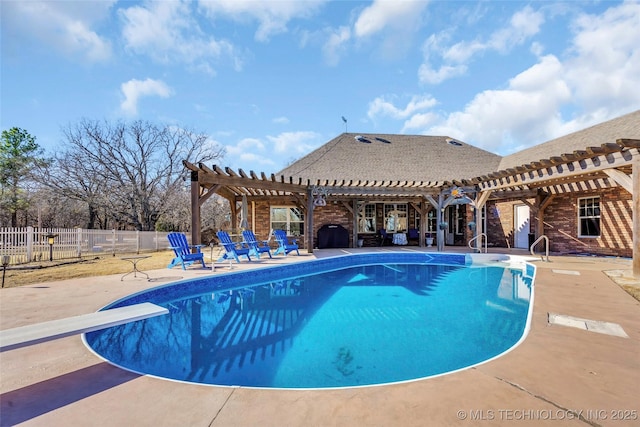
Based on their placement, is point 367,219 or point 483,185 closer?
point 483,185

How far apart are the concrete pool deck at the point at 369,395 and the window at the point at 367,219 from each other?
12.2 m

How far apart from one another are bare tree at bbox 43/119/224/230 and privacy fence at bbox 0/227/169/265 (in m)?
5.72

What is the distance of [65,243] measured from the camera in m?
11.9

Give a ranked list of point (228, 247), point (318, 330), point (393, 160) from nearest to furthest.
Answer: point (318, 330) < point (228, 247) < point (393, 160)

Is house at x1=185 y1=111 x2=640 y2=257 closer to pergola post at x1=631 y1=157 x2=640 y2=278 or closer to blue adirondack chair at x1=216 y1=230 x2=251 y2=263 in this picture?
pergola post at x1=631 y1=157 x2=640 y2=278

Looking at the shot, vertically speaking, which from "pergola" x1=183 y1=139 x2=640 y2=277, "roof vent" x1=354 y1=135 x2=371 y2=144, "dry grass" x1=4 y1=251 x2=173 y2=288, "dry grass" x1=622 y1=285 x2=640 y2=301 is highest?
"roof vent" x1=354 y1=135 x2=371 y2=144

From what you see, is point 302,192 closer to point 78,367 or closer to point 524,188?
point 524,188

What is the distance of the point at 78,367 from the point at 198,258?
5416mm

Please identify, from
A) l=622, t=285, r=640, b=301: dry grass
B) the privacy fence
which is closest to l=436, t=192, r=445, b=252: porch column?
l=622, t=285, r=640, b=301: dry grass

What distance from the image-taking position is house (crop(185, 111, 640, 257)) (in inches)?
367

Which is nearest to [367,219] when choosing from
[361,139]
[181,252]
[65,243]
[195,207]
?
[361,139]

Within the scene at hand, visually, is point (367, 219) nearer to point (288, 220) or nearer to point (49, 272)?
point (288, 220)

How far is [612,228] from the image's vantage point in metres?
10.6

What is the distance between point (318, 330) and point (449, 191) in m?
10.0
